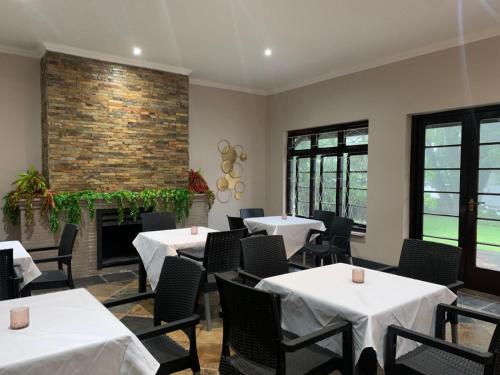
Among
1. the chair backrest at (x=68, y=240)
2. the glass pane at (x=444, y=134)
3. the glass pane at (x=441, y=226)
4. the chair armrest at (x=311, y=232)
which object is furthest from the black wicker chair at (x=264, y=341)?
the glass pane at (x=444, y=134)

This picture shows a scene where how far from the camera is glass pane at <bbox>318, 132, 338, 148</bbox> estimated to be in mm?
6199

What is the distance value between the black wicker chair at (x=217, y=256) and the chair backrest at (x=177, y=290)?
965 mm

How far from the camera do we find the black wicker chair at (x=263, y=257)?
112 inches

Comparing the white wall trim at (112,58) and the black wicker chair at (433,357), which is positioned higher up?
the white wall trim at (112,58)

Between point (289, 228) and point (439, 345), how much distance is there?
10.8 ft

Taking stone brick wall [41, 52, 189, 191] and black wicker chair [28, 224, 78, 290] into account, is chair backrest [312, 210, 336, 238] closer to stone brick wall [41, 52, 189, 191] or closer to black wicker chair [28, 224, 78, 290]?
stone brick wall [41, 52, 189, 191]

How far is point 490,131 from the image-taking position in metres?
4.34

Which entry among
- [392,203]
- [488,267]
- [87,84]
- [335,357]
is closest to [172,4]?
[87,84]

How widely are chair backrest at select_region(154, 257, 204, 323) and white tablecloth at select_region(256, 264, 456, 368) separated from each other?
1.71 feet

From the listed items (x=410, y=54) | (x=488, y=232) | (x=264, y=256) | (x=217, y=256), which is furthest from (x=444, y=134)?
(x=217, y=256)

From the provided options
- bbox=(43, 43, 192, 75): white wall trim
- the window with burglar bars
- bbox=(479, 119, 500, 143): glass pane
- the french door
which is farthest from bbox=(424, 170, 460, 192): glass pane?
bbox=(43, 43, 192, 75): white wall trim

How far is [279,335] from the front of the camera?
1673 millimetres

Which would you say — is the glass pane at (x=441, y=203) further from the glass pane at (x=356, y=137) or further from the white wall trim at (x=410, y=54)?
the white wall trim at (x=410, y=54)

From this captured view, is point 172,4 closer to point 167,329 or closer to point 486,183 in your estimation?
point 167,329
